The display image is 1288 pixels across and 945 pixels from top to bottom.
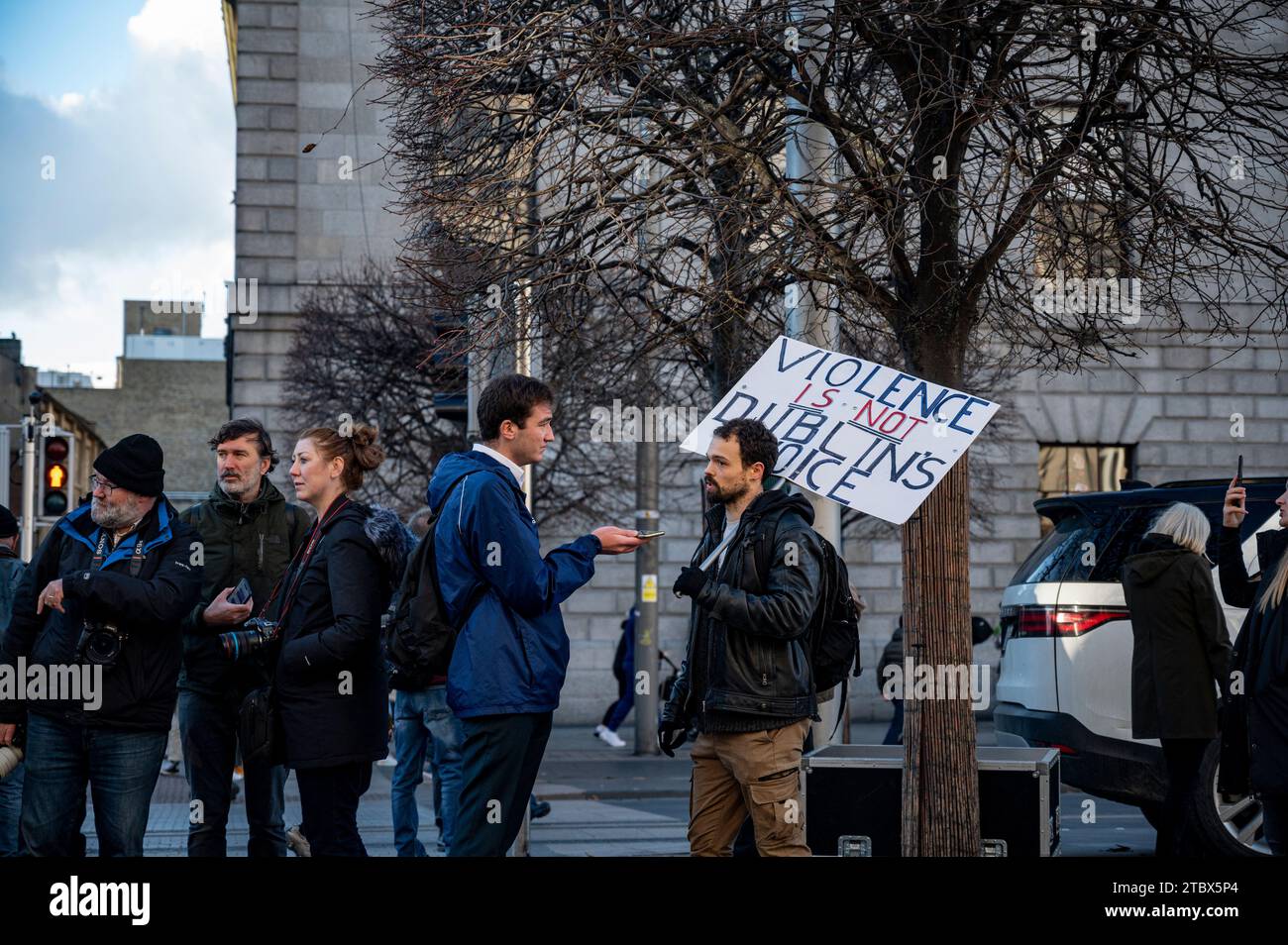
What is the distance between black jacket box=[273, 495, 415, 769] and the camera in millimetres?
5480

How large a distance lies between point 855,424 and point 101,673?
2986 millimetres

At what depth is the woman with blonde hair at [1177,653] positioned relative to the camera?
7.23 meters

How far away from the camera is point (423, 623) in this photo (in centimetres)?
522

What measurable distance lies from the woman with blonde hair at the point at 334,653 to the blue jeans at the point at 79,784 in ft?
1.89

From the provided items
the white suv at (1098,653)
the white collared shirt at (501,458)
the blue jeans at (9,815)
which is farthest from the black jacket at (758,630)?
the blue jeans at (9,815)

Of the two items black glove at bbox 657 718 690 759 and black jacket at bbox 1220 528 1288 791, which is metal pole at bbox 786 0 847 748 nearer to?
black jacket at bbox 1220 528 1288 791

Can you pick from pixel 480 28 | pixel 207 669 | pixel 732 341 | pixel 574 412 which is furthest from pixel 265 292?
pixel 207 669

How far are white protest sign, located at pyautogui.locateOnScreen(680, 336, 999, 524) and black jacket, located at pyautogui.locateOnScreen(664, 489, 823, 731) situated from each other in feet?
0.87

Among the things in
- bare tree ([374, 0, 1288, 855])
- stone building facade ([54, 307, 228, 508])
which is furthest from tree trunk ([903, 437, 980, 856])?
stone building facade ([54, 307, 228, 508])

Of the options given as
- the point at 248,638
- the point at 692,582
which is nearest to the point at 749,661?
the point at 692,582

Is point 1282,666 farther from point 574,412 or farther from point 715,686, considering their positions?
point 574,412

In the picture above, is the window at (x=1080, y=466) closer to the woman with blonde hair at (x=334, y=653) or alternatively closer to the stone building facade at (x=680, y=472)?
the stone building facade at (x=680, y=472)

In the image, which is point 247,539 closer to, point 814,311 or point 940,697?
point 940,697

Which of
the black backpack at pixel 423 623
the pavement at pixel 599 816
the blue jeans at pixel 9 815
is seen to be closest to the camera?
the black backpack at pixel 423 623
